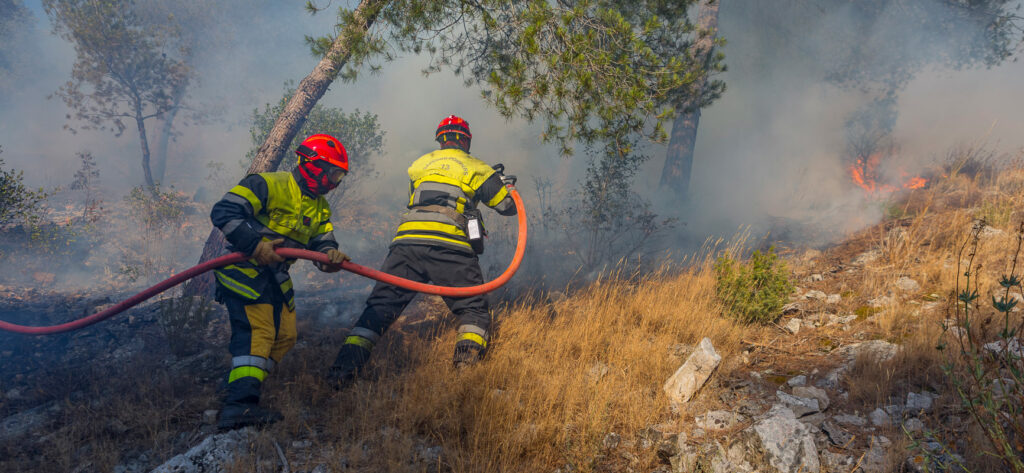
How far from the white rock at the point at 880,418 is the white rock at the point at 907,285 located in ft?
7.93

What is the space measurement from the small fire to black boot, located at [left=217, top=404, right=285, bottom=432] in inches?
439

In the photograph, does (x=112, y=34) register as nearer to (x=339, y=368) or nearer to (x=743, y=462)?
(x=339, y=368)

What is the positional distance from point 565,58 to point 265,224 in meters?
2.66

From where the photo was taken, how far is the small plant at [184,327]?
423cm

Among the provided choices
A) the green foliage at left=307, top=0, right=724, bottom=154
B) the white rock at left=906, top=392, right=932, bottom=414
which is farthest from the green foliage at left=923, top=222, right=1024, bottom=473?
the green foliage at left=307, top=0, right=724, bottom=154

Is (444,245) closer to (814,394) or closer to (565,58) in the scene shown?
(565,58)

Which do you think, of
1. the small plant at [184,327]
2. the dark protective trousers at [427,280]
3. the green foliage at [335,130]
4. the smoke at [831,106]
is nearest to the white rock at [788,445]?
the dark protective trousers at [427,280]

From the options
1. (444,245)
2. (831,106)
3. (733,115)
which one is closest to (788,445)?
(444,245)

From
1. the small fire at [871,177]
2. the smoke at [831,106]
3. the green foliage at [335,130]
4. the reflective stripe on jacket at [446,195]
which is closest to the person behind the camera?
the reflective stripe on jacket at [446,195]

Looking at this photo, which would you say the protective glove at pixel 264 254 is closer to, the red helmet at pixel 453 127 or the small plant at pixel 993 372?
the red helmet at pixel 453 127

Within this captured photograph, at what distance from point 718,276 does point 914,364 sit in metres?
1.72

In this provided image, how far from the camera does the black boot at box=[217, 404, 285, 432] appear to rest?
2.65 meters

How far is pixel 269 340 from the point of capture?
3.04 m

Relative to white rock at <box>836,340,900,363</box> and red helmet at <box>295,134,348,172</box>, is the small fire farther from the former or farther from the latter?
red helmet at <box>295,134,348,172</box>
